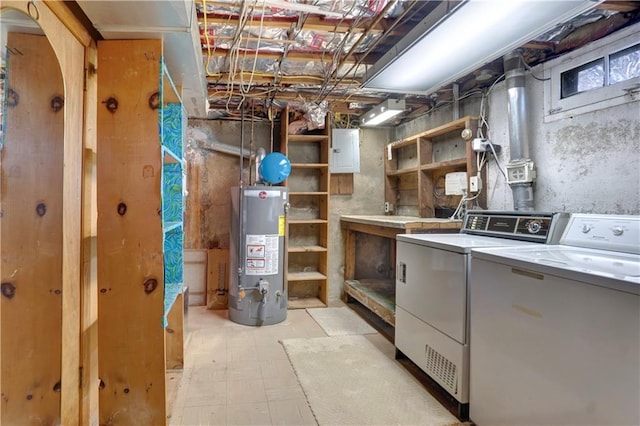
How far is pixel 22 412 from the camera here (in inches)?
53.0

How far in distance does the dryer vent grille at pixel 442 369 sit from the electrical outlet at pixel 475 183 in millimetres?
1365

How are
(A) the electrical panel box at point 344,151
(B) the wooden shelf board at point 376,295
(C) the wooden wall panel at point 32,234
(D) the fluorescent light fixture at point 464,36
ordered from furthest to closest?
(A) the electrical panel box at point 344,151 → (B) the wooden shelf board at point 376,295 → (D) the fluorescent light fixture at point 464,36 → (C) the wooden wall panel at point 32,234

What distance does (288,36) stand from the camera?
2.15m

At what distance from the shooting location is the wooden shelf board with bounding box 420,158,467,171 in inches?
116

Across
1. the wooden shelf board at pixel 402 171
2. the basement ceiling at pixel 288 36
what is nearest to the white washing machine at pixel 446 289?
the basement ceiling at pixel 288 36

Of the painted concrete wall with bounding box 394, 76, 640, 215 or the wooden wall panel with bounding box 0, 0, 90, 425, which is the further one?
the painted concrete wall with bounding box 394, 76, 640, 215

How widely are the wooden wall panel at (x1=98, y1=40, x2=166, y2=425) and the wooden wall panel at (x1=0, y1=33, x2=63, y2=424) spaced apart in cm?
19

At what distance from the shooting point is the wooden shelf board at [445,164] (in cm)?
295

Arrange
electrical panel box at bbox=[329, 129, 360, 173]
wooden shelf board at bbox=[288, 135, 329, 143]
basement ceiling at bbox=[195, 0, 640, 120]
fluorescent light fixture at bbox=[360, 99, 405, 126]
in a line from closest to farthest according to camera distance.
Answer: basement ceiling at bbox=[195, 0, 640, 120] < fluorescent light fixture at bbox=[360, 99, 405, 126] < wooden shelf board at bbox=[288, 135, 329, 143] < electrical panel box at bbox=[329, 129, 360, 173]

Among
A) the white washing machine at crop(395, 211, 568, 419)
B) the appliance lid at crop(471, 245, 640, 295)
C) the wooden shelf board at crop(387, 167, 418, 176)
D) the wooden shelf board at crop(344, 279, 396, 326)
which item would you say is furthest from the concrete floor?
the wooden shelf board at crop(387, 167, 418, 176)

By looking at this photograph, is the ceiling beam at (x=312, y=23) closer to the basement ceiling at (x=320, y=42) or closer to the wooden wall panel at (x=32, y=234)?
the basement ceiling at (x=320, y=42)

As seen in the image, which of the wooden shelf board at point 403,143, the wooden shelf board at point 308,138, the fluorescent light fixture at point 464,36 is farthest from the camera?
the wooden shelf board at point 308,138

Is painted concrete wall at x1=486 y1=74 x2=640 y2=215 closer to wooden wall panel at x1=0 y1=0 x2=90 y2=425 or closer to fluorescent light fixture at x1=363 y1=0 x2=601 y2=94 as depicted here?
fluorescent light fixture at x1=363 y1=0 x2=601 y2=94

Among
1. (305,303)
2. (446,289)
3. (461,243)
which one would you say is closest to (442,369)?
(446,289)
